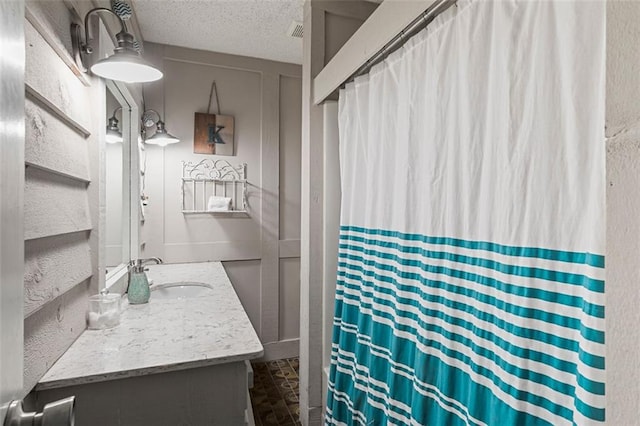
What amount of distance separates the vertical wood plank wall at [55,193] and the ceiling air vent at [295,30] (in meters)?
1.47

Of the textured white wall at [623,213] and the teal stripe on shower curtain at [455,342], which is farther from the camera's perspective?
the teal stripe on shower curtain at [455,342]

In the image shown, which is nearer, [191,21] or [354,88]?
[354,88]

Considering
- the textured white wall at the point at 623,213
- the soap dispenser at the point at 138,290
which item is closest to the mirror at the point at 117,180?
the soap dispenser at the point at 138,290

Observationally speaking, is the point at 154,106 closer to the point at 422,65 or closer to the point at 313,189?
the point at 313,189

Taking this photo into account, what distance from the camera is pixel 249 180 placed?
3.10m

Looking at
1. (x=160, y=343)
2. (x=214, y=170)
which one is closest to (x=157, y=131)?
(x=214, y=170)

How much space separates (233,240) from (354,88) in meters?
1.82

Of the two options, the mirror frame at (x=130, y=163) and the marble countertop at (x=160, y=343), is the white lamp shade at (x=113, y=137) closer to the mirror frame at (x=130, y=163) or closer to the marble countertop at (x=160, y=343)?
the mirror frame at (x=130, y=163)

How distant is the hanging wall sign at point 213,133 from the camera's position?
2.93 metres

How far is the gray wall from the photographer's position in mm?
2865

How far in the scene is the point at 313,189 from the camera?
2.07 m

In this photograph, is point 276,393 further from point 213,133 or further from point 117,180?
point 213,133

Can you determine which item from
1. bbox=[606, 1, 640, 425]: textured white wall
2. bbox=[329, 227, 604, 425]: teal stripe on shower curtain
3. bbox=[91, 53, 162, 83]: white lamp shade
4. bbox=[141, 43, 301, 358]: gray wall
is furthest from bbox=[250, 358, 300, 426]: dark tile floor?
bbox=[606, 1, 640, 425]: textured white wall

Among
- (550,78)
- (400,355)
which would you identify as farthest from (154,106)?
(550,78)
